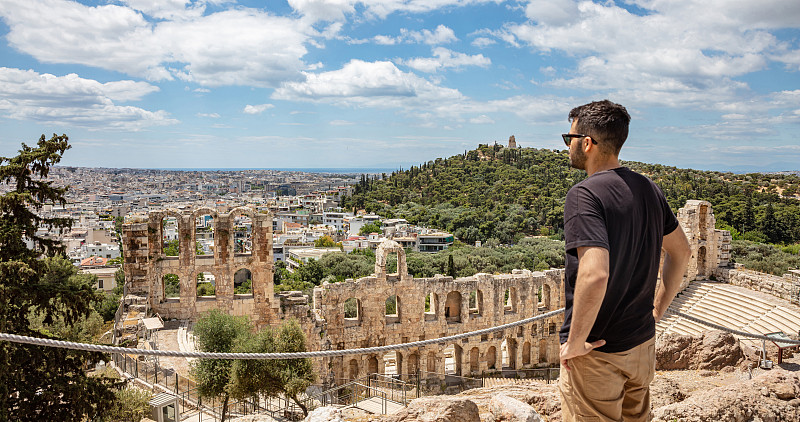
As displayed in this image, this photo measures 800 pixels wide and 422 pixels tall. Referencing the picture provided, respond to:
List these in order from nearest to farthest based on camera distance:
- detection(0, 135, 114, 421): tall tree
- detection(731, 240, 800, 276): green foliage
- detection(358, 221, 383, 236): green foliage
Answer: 1. detection(0, 135, 114, 421): tall tree
2. detection(731, 240, 800, 276): green foliage
3. detection(358, 221, 383, 236): green foliage

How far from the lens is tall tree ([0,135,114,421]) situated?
31.9 feet

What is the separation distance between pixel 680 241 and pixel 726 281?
31043mm

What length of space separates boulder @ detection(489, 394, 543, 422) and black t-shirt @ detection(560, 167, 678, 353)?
2.43m

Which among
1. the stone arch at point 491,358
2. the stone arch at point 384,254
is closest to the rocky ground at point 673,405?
the stone arch at point 384,254

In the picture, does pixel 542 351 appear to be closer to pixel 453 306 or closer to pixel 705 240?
pixel 453 306

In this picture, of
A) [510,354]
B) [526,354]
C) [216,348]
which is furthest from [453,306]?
[216,348]

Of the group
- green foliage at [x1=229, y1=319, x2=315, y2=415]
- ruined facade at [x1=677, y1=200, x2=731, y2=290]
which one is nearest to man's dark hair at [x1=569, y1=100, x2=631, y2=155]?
green foliage at [x1=229, y1=319, x2=315, y2=415]

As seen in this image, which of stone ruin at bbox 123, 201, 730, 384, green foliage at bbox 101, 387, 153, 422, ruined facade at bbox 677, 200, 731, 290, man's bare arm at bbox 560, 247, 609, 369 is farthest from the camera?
ruined facade at bbox 677, 200, 731, 290

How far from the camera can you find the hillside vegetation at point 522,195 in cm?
6119

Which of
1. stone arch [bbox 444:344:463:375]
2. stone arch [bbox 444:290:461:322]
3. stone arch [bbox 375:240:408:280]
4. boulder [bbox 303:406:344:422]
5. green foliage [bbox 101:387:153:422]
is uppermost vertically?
boulder [bbox 303:406:344:422]

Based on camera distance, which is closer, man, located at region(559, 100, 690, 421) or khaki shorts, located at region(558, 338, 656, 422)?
→ man, located at region(559, 100, 690, 421)

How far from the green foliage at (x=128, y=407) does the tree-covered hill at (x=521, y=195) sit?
193 ft

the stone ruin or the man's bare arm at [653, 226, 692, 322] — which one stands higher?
the man's bare arm at [653, 226, 692, 322]

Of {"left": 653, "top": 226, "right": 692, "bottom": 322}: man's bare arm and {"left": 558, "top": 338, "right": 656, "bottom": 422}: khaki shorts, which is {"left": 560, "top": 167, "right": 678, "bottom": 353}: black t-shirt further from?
{"left": 653, "top": 226, "right": 692, "bottom": 322}: man's bare arm
